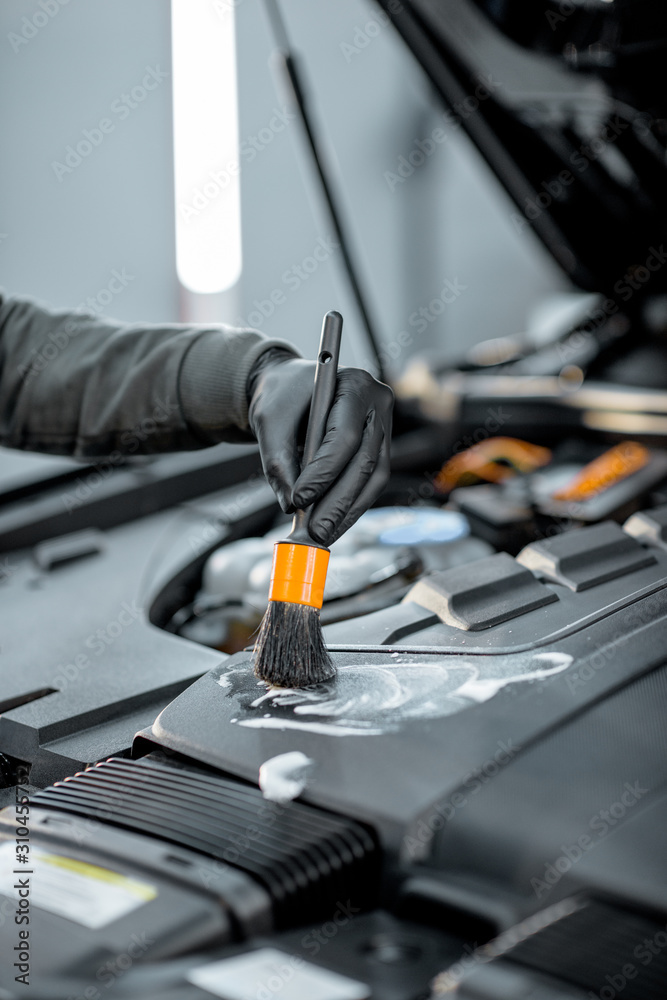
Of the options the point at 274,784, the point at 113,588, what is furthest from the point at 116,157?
the point at 274,784

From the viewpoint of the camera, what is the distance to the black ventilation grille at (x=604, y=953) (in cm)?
44

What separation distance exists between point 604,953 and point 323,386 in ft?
1.57

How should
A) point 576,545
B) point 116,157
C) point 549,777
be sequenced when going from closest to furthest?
point 549,777 < point 576,545 < point 116,157

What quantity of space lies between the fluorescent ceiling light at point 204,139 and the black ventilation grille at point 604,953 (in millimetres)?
2802

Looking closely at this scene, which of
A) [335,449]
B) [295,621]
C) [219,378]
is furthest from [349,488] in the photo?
[219,378]

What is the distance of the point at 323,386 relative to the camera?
78 cm

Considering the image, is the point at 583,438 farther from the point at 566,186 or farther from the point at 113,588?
the point at 113,588

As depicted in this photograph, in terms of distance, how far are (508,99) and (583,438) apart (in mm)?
640

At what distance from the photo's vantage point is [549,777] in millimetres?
552

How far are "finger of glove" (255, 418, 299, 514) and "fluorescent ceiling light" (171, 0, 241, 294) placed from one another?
231cm

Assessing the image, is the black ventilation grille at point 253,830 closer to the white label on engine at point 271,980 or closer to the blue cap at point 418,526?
the white label on engine at point 271,980

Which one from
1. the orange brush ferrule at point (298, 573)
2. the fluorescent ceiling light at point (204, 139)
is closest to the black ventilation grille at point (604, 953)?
the orange brush ferrule at point (298, 573)

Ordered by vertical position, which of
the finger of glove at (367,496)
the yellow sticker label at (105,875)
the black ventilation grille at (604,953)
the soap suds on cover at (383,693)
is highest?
the finger of glove at (367,496)

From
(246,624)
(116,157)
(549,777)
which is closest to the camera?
(549,777)
